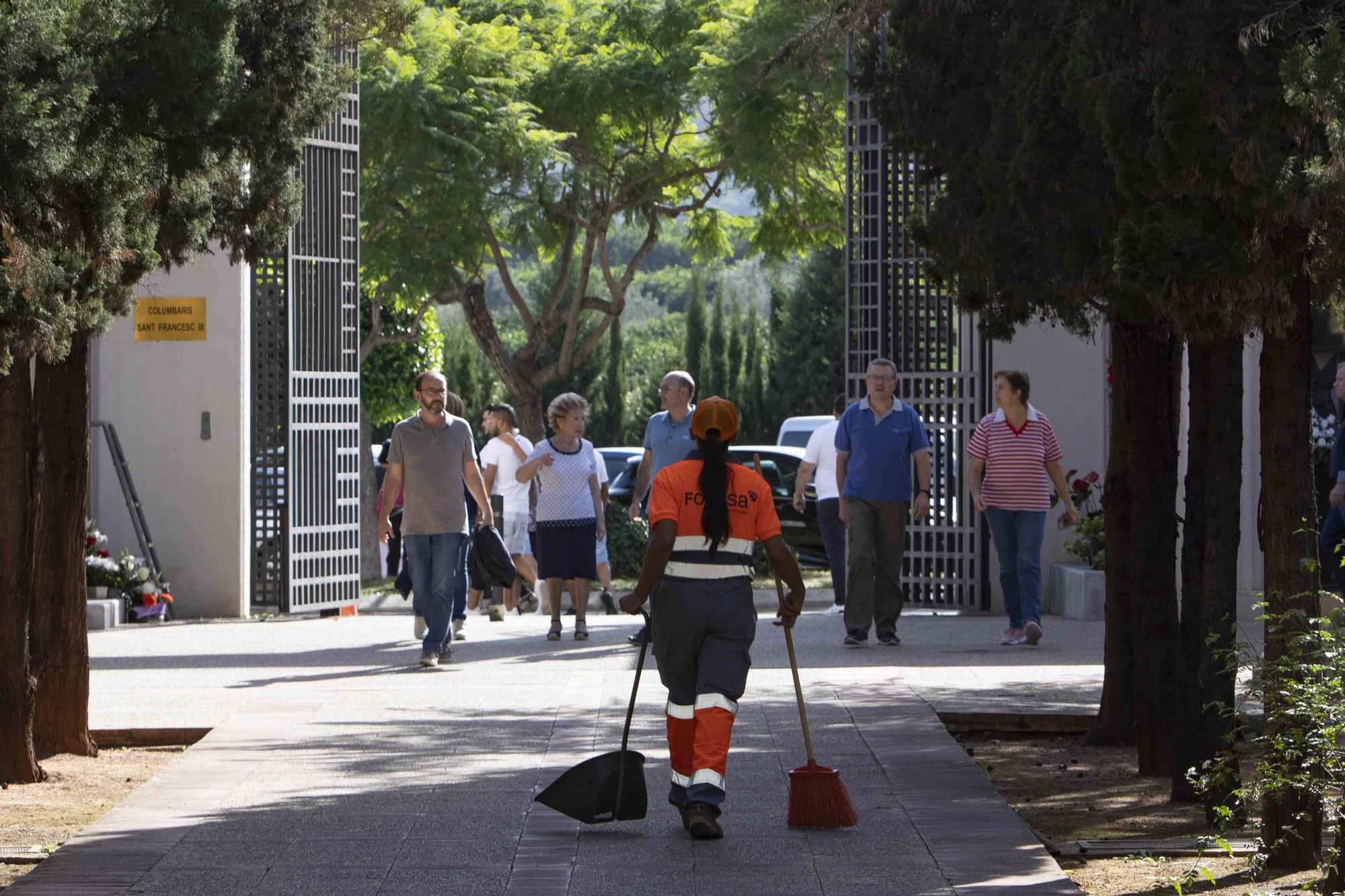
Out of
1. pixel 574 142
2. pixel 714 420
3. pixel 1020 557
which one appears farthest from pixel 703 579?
pixel 574 142

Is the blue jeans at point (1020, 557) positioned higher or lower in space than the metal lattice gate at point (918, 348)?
lower

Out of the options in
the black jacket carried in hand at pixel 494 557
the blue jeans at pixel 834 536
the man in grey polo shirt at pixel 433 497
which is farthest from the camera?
the blue jeans at pixel 834 536

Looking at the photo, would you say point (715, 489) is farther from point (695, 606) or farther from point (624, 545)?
point (624, 545)

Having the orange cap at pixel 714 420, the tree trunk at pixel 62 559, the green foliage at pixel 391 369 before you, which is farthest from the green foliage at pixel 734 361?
the orange cap at pixel 714 420

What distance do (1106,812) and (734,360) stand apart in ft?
169

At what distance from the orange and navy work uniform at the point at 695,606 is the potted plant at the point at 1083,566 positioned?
833 cm

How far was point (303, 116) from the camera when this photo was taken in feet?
27.8

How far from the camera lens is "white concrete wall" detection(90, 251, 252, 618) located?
16125 millimetres

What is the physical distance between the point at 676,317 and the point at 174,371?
63168mm

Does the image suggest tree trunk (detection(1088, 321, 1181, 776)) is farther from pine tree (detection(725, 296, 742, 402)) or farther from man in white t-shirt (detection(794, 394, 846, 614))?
pine tree (detection(725, 296, 742, 402))

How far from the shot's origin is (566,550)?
43.2ft

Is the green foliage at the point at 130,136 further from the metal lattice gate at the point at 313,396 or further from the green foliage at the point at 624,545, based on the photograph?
the green foliage at the point at 624,545

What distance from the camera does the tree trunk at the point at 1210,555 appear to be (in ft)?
22.3

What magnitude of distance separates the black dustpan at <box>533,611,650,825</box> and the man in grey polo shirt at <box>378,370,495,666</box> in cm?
506
